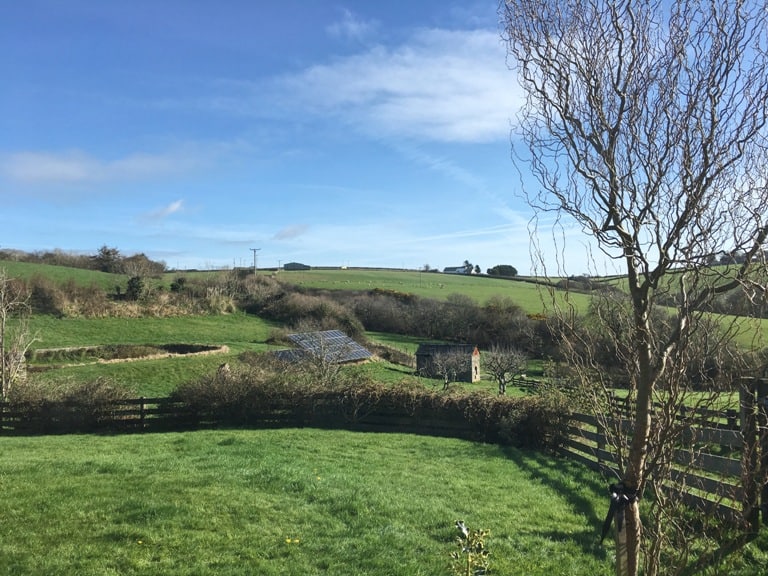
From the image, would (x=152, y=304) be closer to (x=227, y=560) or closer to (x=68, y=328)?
(x=68, y=328)

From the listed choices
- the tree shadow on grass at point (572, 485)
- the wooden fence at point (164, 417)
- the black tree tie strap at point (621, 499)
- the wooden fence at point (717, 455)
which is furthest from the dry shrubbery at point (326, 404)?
the black tree tie strap at point (621, 499)

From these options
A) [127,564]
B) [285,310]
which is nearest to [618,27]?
[127,564]

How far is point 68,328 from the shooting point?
129 feet

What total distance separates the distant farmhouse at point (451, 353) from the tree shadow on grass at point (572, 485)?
83.8 ft

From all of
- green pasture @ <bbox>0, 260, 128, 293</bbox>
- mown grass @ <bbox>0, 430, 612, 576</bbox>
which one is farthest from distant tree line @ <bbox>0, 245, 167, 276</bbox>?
mown grass @ <bbox>0, 430, 612, 576</bbox>

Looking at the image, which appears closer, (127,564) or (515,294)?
(127,564)

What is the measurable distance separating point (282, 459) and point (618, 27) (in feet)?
32.7

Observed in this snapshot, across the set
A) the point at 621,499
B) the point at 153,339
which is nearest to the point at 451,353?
the point at 153,339

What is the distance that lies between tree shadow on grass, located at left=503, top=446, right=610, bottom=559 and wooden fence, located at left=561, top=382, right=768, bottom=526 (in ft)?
1.86

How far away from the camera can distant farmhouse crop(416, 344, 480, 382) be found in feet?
129

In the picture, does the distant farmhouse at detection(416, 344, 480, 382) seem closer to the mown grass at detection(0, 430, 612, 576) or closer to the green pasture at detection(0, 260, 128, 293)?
the mown grass at detection(0, 430, 612, 576)

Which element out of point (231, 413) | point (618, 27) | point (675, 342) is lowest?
point (231, 413)

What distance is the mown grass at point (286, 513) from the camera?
5.63 metres

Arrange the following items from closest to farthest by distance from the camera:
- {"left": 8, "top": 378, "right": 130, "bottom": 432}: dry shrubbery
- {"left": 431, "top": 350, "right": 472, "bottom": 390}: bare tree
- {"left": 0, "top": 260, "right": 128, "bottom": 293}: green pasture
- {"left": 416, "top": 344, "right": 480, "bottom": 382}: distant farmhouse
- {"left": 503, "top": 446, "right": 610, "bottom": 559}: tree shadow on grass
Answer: {"left": 503, "top": 446, "right": 610, "bottom": 559}: tree shadow on grass, {"left": 8, "top": 378, "right": 130, "bottom": 432}: dry shrubbery, {"left": 431, "top": 350, "right": 472, "bottom": 390}: bare tree, {"left": 416, "top": 344, "right": 480, "bottom": 382}: distant farmhouse, {"left": 0, "top": 260, "right": 128, "bottom": 293}: green pasture
